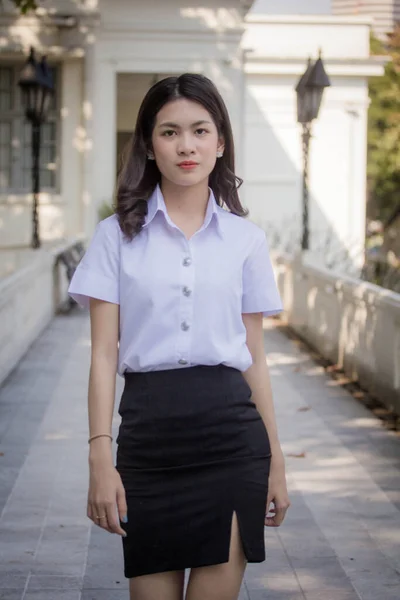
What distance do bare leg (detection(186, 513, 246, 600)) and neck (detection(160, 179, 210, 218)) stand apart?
0.83 meters

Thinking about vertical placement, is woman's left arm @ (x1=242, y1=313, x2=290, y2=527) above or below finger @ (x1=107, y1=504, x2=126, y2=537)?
above

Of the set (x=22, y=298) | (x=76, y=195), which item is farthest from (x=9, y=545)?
(x=76, y=195)

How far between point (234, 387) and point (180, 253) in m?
0.39

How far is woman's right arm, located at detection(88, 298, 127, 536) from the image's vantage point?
3.13m

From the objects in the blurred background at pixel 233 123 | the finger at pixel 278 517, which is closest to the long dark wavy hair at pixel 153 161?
the finger at pixel 278 517

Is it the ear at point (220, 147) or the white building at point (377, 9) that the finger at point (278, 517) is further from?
the white building at point (377, 9)

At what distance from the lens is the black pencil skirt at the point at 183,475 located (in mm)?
3188

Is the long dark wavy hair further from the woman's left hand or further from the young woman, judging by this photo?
the woman's left hand

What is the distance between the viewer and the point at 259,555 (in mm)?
3211

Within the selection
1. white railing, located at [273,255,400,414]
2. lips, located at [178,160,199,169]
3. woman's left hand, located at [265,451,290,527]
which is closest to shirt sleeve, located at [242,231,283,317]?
lips, located at [178,160,199,169]

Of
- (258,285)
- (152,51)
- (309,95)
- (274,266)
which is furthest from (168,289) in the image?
(152,51)

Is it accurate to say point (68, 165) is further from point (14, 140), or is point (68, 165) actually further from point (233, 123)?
point (233, 123)

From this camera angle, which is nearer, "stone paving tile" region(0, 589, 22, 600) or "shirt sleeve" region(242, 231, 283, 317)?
"shirt sleeve" region(242, 231, 283, 317)

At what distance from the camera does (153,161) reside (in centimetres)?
344
